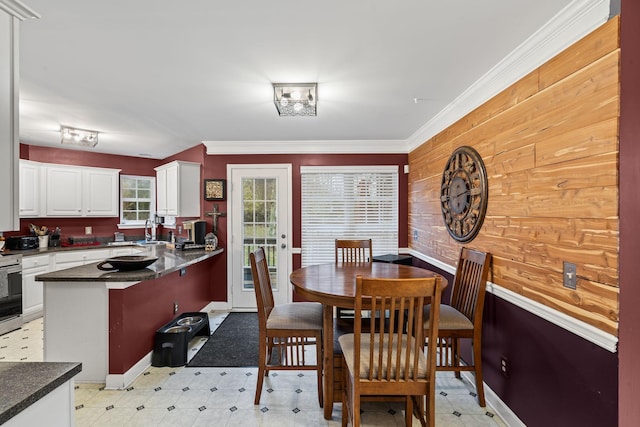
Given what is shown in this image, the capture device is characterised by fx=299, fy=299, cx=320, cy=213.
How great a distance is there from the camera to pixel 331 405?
206 cm

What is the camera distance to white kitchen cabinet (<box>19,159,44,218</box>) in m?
4.00

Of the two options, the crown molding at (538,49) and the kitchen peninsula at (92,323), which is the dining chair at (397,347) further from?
the kitchen peninsula at (92,323)

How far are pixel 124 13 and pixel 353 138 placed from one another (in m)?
2.88

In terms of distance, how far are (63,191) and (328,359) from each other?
4716mm

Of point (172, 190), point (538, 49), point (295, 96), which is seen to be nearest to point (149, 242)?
point (172, 190)

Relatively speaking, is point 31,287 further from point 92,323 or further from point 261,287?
point 261,287

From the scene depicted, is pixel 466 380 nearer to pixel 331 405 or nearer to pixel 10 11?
pixel 331 405

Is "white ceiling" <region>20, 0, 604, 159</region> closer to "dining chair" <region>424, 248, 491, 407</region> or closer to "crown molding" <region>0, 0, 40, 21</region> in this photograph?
"crown molding" <region>0, 0, 40, 21</region>

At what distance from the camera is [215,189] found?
13.8ft

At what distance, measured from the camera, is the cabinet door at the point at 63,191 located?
4.32 metres

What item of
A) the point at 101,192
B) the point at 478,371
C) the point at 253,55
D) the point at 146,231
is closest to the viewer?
the point at 253,55

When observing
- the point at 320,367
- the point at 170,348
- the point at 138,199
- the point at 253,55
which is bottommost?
the point at 170,348

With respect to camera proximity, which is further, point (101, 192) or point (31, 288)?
point (101, 192)

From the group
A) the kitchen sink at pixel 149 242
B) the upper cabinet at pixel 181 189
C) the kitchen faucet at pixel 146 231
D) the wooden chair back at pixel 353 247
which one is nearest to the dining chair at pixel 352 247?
the wooden chair back at pixel 353 247
